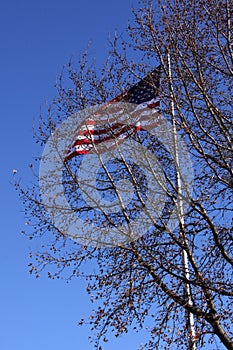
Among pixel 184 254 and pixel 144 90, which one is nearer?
pixel 184 254

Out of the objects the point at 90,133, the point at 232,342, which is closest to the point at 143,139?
the point at 90,133

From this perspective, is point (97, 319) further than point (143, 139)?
No

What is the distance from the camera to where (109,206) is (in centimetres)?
1184

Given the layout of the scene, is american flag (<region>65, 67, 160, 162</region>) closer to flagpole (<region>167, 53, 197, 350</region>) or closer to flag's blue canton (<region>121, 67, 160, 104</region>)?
flag's blue canton (<region>121, 67, 160, 104</region>)

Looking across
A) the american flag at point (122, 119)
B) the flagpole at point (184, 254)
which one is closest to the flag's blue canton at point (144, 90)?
the american flag at point (122, 119)

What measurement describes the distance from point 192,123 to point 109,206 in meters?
2.22

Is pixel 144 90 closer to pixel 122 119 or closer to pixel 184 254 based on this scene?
pixel 122 119

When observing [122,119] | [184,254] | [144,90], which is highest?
[144,90]

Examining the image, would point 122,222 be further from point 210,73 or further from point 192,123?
point 210,73

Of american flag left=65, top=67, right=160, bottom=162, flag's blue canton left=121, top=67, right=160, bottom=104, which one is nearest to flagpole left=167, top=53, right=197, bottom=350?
flag's blue canton left=121, top=67, right=160, bottom=104

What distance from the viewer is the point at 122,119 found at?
40.3ft

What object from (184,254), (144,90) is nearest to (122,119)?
(144,90)

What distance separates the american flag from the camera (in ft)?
Answer: 39.6

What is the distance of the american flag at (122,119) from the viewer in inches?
475
